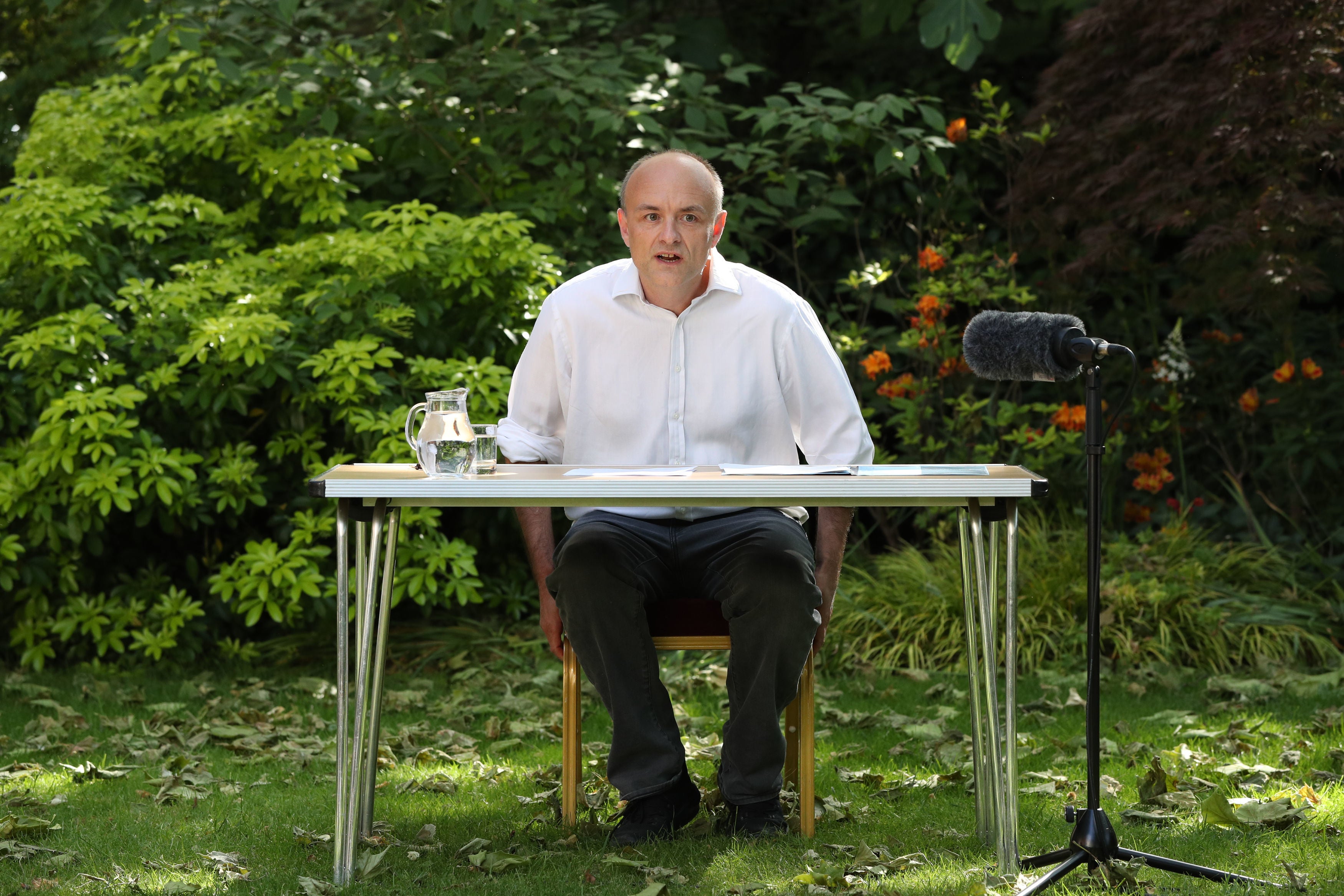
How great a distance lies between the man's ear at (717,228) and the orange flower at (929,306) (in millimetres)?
2283

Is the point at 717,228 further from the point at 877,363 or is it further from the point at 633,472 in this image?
the point at 877,363

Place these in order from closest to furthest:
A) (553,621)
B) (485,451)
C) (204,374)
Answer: (485,451) → (553,621) → (204,374)

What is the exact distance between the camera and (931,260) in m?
5.29

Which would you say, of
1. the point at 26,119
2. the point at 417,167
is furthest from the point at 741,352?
the point at 26,119

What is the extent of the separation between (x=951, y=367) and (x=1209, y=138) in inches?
47.6

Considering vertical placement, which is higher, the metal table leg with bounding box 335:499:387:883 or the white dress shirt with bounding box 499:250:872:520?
the white dress shirt with bounding box 499:250:872:520

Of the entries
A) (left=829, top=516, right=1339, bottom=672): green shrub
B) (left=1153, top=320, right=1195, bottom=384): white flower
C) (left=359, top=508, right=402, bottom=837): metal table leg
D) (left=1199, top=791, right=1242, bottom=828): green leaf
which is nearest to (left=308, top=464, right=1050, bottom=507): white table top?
(left=359, top=508, right=402, bottom=837): metal table leg

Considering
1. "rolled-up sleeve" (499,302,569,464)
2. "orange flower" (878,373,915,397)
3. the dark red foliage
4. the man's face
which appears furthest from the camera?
"orange flower" (878,373,915,397)

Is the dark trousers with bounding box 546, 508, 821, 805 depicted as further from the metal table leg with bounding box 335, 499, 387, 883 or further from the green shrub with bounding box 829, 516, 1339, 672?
the green shrub with bounding box 829, 516, 1339, 672

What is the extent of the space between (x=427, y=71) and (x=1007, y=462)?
263 centimetres

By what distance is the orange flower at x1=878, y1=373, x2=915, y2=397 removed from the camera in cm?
529

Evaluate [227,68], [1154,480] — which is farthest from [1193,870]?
[227,68]

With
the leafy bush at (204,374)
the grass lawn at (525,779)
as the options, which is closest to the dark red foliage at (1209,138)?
the grass lawn at (525,779)

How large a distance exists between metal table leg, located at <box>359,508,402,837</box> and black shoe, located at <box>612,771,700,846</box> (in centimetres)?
47
